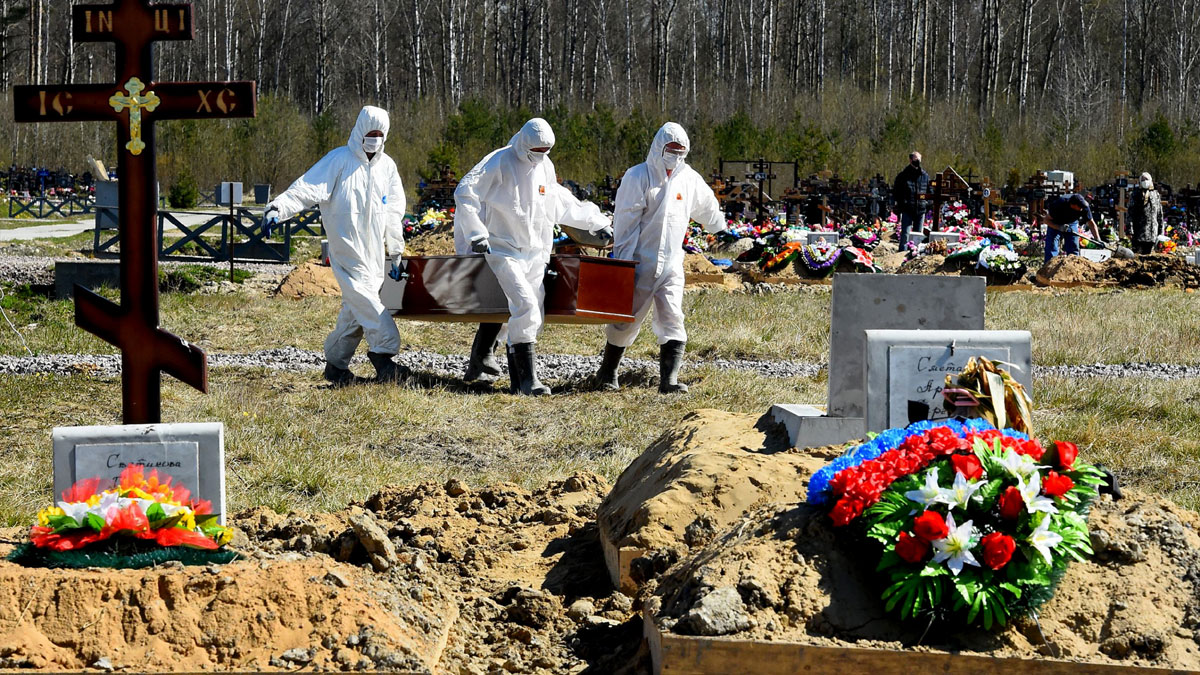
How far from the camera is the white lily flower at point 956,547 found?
3.91m

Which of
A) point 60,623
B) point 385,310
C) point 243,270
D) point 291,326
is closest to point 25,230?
point 243,270

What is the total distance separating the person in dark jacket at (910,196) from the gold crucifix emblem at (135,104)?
19262 mm

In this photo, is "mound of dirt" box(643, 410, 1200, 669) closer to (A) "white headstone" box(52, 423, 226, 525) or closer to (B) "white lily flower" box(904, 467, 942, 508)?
(B) "white lily flower" box(904, 467, 942, 508)

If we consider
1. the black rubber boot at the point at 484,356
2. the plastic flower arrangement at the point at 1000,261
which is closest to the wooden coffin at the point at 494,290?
the black rubber boot at the point at 484,356

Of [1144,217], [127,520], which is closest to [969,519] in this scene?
[127,520]

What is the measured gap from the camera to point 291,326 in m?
14.0

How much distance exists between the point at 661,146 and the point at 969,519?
6887 millimetres

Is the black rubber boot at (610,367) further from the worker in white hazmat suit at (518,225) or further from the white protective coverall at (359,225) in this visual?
the white protective coverall at (359,225)

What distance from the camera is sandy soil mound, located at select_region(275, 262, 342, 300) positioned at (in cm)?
1684

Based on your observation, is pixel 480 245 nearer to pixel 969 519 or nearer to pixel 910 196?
pixel 969 519

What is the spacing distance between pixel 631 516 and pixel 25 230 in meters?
27.5

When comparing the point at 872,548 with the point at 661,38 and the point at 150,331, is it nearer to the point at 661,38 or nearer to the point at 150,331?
the point at 150,331

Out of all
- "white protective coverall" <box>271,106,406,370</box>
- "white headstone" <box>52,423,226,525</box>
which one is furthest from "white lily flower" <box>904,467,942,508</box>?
"white protective coverall" <box>271,106,406,370</box>

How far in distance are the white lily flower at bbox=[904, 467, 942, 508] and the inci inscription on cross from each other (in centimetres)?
291
